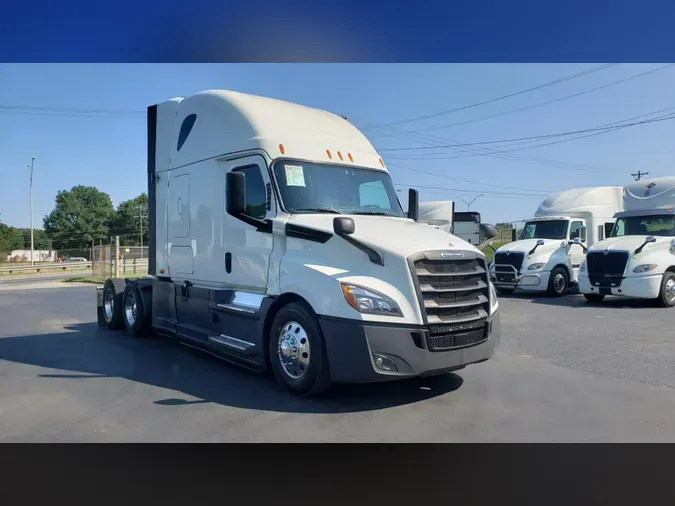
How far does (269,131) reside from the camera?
664 centimetres

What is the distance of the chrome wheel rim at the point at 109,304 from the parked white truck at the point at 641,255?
11.6 meters

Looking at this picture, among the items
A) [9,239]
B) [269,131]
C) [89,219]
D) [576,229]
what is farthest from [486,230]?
[89,219]

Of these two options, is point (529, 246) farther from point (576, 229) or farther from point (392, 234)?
point (392, 234)

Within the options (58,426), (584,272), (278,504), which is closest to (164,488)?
(278,504)

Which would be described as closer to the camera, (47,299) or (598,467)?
(598,467)

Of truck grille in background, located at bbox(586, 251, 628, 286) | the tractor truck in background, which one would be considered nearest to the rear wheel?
truck grille in background, located at bbox(586, 251, 628, 286)

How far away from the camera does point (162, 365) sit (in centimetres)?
758

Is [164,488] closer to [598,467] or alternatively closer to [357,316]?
[357,316]

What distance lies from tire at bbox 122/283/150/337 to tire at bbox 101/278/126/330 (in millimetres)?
229

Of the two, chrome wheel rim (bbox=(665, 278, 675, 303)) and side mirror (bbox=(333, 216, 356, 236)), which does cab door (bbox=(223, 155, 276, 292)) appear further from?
chrome wheel rim (bbox=(665, 278, 675, 303))

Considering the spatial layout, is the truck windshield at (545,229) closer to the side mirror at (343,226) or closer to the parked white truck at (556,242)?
the parked white truck at (556,242)

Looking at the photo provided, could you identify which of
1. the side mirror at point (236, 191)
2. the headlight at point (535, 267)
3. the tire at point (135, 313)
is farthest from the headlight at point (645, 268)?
the tire at point (135, 313)
